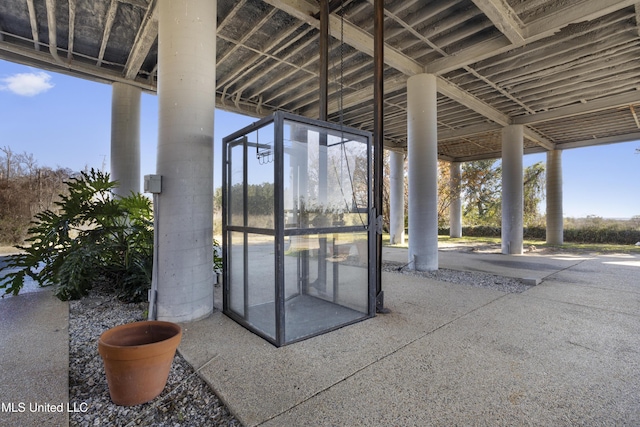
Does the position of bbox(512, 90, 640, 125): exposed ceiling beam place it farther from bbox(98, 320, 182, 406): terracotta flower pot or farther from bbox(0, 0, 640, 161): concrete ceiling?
bbox(98, 320, 182, 406): terracotta flower pot

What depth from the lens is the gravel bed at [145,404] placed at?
1741 mm

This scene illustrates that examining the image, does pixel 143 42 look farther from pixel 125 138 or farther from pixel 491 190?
pixel 491 190

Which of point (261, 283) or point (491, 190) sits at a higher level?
point (491, 190)

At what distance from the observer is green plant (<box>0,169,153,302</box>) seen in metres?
3.80

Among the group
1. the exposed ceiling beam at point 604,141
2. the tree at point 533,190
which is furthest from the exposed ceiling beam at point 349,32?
the tree at point 533,190

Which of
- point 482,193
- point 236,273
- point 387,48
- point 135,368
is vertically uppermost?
point 387,48

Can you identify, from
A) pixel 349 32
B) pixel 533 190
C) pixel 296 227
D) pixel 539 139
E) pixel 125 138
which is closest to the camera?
pixel 296 227

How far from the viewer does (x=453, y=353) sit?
8.43 ft

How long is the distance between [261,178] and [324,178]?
700 millimetres

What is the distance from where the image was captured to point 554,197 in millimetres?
12203

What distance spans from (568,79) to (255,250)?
8217 millimetres

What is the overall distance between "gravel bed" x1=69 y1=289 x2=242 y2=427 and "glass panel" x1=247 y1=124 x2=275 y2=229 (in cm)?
138

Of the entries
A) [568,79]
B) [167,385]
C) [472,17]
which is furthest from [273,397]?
[568,79]

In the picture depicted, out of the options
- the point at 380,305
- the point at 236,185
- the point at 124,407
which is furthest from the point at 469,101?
the point at 124,407
